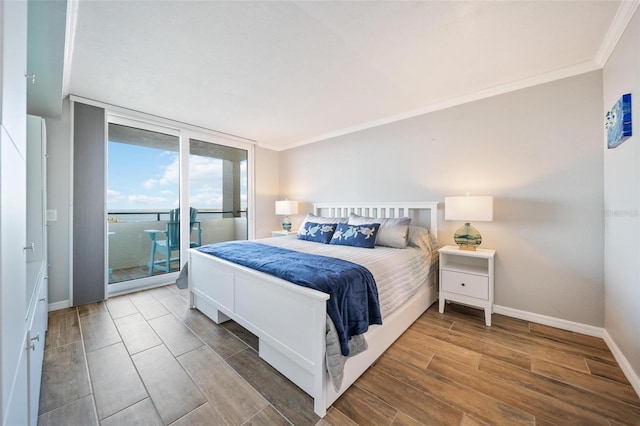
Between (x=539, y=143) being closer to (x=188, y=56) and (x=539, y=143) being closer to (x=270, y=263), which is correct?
(x=270, y=263)

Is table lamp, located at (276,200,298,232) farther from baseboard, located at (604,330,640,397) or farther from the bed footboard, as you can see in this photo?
baseboard, located at (604,330,640,397)

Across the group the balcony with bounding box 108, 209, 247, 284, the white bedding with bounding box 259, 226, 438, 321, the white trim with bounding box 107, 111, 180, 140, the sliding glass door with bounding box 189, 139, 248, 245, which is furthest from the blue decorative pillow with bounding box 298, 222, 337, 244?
the white trim with bounding box 107, 111, 180, 140

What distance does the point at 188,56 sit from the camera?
2.12 m

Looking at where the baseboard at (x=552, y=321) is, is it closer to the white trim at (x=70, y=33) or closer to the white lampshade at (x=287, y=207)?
Answer: the white lampshade at (x=287, y=207)

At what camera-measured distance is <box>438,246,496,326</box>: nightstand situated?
240 cm

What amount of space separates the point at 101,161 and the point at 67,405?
2.66 meters

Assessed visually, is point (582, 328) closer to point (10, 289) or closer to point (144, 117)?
point (10, 289)

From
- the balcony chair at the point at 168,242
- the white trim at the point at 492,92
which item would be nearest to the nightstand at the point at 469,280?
the white trim at the point at 492,92

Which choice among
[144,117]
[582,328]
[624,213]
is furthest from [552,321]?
[144,117]

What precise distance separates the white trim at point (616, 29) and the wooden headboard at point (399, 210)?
1.80 meters

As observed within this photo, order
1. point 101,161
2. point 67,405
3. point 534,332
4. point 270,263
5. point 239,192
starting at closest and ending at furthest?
point 67,405
point 270,263
point 534,332
point 101,161
point 239,192

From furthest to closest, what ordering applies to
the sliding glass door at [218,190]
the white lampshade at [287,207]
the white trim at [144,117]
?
the white lampshade at [287,207] → the sliding glass door at [218,190] → the white trim at [144,117]

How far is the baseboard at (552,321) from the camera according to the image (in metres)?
2.20

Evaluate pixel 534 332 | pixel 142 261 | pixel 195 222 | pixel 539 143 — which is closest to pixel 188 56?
pixel 195 222
